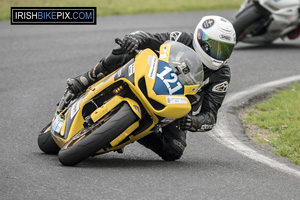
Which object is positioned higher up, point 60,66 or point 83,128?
point 83,128

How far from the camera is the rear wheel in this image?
5246mm

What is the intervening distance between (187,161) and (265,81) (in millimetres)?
4599

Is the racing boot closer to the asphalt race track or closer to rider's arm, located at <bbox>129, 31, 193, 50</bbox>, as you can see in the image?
the asphalt race track

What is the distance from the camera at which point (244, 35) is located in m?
13.1

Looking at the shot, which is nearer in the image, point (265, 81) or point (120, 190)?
point (120, 190)

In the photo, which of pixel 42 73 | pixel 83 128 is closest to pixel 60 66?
pixel 42 73

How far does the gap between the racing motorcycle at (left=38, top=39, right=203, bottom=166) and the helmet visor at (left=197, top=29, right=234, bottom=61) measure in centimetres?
24

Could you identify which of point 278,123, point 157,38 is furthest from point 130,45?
point 278,123

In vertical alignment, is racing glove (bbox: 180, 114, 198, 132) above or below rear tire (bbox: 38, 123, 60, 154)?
above

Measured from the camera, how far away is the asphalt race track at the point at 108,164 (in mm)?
4871

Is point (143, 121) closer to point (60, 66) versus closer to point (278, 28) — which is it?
point (60, 66)

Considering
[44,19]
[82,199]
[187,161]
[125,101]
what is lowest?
[44,19]

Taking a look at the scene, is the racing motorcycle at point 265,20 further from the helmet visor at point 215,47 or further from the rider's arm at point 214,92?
the helmet visor at point 215,47

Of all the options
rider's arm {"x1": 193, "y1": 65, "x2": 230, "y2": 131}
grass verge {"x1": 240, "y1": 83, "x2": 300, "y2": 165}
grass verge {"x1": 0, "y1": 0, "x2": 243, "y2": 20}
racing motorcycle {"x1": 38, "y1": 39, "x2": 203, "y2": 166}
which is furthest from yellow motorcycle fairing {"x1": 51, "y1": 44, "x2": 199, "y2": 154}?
grass verge {"x1": 0, "y1": 0, "x2": 243, "y2": 20}
